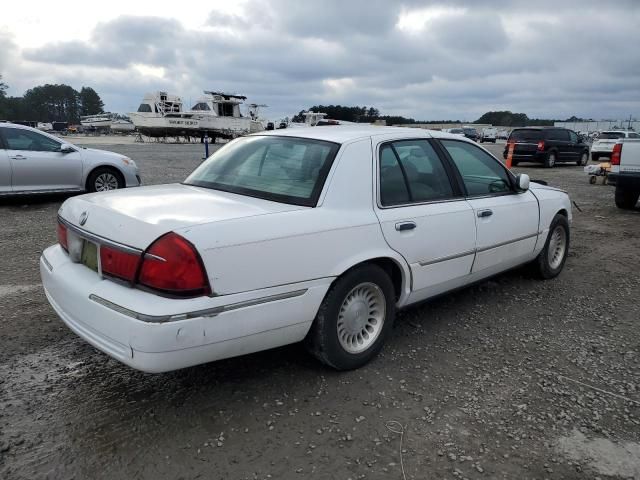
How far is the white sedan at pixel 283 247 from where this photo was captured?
97.4 inches

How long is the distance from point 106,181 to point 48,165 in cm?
98

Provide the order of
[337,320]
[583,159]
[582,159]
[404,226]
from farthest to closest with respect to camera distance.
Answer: [583,159] < [582,159] < [404,226] < [337,320]

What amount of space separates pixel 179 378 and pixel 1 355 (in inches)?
50.5

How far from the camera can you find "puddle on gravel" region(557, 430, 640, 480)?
2.42 m

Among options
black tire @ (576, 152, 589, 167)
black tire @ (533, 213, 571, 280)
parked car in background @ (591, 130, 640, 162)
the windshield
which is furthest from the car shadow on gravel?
parked car in background @ (591, 130, 640, 162)

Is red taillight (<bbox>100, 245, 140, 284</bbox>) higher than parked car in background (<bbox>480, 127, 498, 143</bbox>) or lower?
lower

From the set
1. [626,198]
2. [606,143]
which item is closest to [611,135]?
[606,143]

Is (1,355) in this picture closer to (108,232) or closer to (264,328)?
(108,232)

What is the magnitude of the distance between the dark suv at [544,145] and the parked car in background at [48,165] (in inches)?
618

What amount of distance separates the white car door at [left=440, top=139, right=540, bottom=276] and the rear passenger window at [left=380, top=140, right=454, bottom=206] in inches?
9.3

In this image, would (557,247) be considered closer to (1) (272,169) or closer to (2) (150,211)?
(1) (272,169)

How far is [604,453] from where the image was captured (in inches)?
100

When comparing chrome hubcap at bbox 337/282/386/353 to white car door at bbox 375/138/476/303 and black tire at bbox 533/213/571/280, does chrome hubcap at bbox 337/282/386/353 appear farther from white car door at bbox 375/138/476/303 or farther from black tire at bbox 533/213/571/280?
black tire at bbox 533/213/571/280

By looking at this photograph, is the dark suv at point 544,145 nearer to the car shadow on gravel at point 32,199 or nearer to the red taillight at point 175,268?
the car shadow on gravel at point 32,199
